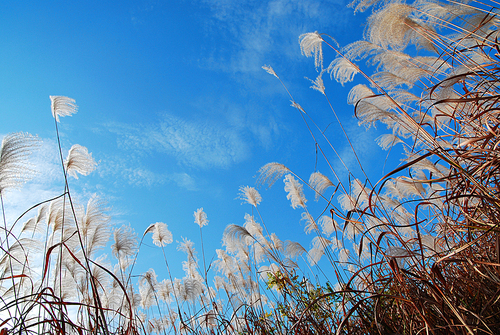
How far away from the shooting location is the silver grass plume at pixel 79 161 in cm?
305

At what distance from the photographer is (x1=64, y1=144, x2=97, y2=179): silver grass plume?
3053 millimetres

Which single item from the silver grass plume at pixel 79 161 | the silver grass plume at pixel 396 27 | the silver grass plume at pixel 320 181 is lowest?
the silver grass plume at pixel 320 181

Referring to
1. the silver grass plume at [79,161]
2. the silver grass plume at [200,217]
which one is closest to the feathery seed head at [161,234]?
the silver grass plume at [200,217]

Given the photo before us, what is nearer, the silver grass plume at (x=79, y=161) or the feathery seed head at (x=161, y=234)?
the silver grass plume at (x=79, y=161)

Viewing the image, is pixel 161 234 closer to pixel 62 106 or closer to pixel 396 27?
pixel 62 106

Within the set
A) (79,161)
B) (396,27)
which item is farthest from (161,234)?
(396,27)

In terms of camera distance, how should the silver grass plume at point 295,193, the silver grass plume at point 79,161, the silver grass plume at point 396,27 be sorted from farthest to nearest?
the silver grass plume at point 295,193 < the silver grass plume at point 79,161 < the silver grass plume at point 396,27

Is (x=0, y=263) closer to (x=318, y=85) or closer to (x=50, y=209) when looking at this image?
(x=50, y=209)

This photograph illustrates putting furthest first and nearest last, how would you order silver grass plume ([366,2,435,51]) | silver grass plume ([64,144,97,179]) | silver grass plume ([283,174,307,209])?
silver grass plume ([283,174,307,209]) → silver grass plume ([64,144,97,179]) → silver grass plume ([366,2,435,51])

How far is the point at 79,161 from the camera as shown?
3088 millimetres

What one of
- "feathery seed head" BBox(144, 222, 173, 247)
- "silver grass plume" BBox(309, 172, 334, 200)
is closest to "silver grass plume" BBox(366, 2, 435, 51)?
"silver grass plume" BBox(309, 172, 334, 200)

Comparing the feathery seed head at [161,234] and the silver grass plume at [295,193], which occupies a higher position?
the feathery seed head at [161,234]

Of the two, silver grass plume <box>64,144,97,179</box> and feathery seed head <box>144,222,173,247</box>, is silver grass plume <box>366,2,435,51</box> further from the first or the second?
feathery seed head <box>144,222,173,247</box>

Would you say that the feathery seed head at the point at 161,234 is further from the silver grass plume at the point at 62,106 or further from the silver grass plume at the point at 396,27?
the silver grass plume at the point at 396,27
